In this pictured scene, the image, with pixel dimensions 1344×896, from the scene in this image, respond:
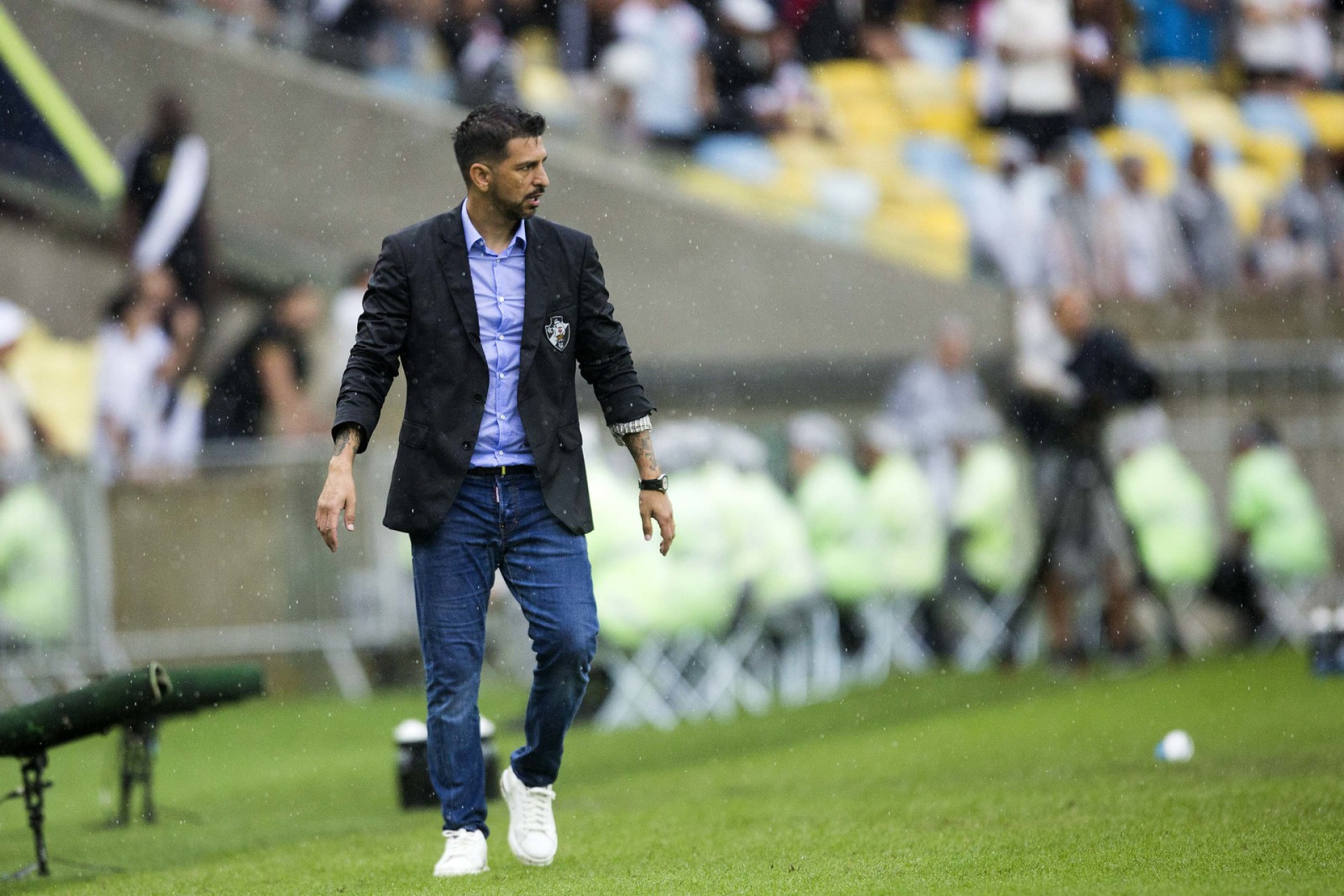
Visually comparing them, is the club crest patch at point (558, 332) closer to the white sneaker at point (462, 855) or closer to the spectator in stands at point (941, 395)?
the white sneaker at point (462, 855)

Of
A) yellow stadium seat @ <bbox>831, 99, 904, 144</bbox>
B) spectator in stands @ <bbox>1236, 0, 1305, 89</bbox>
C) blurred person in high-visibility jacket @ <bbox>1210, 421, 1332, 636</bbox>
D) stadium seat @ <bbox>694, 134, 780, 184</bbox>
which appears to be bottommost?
blurred person in high-visibility jacket @ <bbox>1210, 421, 1332, 636</bbox>

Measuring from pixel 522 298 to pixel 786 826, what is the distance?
6.32 ft

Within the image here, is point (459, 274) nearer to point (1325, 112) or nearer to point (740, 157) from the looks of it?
point (740, 157)

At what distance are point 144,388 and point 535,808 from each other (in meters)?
7.37

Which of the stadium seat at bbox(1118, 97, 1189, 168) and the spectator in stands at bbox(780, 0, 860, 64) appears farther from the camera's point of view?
the stadium seat at bbox(1118, 97, 1189, 168)

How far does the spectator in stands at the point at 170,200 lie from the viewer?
11789 mm

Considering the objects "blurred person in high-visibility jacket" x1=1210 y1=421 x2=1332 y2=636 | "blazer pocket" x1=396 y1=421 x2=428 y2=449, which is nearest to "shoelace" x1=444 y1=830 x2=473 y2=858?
"blazer pocket" x1=396 y1=421 x2=428 y2=449

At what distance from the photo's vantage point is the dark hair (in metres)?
5.16

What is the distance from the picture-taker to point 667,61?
1410cm

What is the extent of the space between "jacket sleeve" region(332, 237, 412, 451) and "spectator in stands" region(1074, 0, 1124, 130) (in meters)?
11.3

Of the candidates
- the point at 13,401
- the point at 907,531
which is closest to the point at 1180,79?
the point at 907,531

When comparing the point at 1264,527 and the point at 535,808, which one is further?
the point at 1264,527

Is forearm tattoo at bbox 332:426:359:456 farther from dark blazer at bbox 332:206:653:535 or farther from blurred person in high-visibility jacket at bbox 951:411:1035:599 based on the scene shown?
blurred person in high-visibility jacket at bbox 951:411:1035:599

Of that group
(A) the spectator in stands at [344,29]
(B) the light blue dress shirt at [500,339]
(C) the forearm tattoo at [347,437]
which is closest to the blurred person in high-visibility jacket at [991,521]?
(A) the spectator in stands at [344,29]
